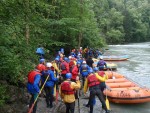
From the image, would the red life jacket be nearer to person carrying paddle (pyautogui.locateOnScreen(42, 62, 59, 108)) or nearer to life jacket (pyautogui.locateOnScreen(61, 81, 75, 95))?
person carrying paddle (pyautogui.locateOnScreen(42, 62, 59, 108))

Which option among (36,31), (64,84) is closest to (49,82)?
(64,84)

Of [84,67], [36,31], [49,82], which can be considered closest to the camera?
[49,82]

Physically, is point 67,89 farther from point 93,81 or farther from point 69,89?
point 93,81

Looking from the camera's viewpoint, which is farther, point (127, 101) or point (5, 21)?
point (127, 101)

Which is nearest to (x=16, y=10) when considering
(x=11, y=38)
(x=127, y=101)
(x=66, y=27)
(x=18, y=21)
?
(x=18, y=21)

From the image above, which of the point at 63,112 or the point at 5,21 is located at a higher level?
the point at 5,21

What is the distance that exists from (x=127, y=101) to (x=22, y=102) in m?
4.82

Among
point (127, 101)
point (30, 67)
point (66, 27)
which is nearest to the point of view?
point (30, 67)

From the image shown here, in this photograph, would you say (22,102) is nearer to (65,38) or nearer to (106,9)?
(65,38)

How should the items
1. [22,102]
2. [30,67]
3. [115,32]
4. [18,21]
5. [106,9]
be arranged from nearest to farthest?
[18,21], [30,67], [22,102], [115,32], [106,9]

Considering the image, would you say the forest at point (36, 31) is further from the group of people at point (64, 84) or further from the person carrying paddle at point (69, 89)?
the person carrying paddle at point (69, 89)

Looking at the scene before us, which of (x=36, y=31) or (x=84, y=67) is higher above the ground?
(x=36, y=31)

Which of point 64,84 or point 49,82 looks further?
point 49,82

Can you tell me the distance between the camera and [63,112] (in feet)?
31.6
